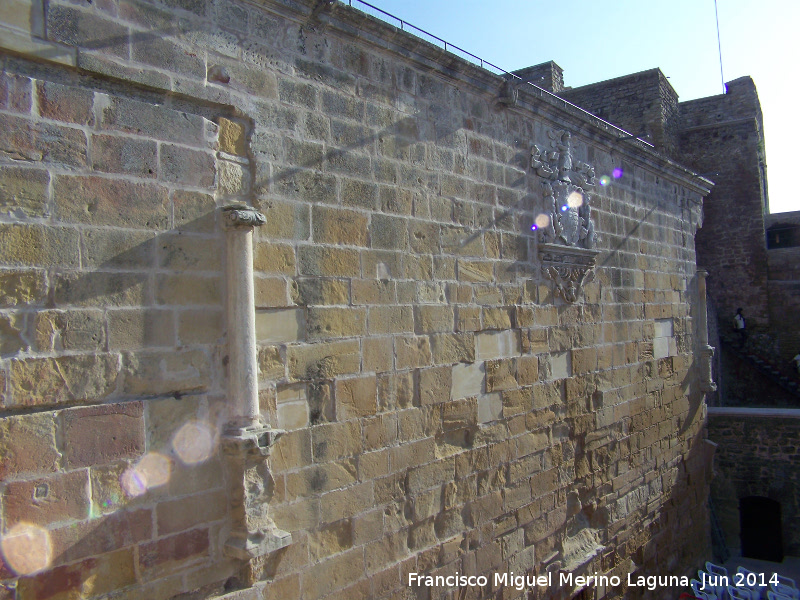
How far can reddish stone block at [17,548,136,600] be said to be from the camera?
244cm

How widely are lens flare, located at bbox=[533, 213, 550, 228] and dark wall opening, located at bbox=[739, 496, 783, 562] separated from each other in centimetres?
910

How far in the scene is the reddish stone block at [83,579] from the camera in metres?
2.44

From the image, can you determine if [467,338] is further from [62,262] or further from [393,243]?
[62,262]

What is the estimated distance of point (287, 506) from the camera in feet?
10.9

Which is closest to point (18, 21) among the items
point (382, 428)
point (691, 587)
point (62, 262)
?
point (62, 262)

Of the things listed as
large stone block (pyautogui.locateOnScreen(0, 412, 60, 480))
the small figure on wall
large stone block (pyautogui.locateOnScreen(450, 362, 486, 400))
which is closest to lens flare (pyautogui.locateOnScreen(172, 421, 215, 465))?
large stone block (pyautogui.locateOnScreen(0, 412, 60, 480))

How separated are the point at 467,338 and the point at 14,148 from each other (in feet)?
10.4

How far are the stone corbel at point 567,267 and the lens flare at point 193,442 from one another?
3553 millimetres

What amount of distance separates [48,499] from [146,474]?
41 centimetres

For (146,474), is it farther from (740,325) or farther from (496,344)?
(740,325)

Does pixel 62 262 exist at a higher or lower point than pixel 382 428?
higher

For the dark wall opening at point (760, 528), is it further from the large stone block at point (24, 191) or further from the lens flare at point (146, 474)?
the large stone block at point (24, 191)

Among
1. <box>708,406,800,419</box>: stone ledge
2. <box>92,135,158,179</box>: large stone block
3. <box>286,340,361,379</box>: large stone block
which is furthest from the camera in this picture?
<box>708,406,800,419</box>: stone ledge

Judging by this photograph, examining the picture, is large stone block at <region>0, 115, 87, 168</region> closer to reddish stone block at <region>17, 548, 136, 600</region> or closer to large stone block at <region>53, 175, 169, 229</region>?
large stone block at <region>53, 175, 169, 229</region>
